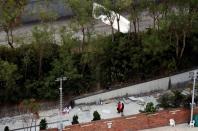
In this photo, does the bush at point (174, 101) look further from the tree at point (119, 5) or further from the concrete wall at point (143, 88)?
the tree at point (119, 5)

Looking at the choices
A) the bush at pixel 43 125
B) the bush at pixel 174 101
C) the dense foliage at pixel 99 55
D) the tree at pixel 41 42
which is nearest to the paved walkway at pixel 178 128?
the bush at pixel 174 101

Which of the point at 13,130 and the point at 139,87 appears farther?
the point at 139,87

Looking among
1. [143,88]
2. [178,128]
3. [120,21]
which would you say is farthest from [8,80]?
[178,128]

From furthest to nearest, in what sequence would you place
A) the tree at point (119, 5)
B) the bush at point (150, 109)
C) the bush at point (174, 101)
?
the tree at point (119, 5)
the bush at point (174, 101)
the bush at point (150, 109)

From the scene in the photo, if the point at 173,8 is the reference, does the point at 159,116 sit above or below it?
below

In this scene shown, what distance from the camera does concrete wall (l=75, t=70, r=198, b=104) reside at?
41.0 m

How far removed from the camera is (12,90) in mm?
40438

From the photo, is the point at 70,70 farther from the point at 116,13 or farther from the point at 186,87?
the point at 186,87

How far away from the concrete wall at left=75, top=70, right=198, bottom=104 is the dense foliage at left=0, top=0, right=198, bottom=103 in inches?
30.1

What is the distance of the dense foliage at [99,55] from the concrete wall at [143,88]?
77cm

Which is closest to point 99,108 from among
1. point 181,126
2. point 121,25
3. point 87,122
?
point 87,122

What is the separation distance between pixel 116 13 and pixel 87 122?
28.7 ft

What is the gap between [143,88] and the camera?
4203cm

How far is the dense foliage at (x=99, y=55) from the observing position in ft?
134
